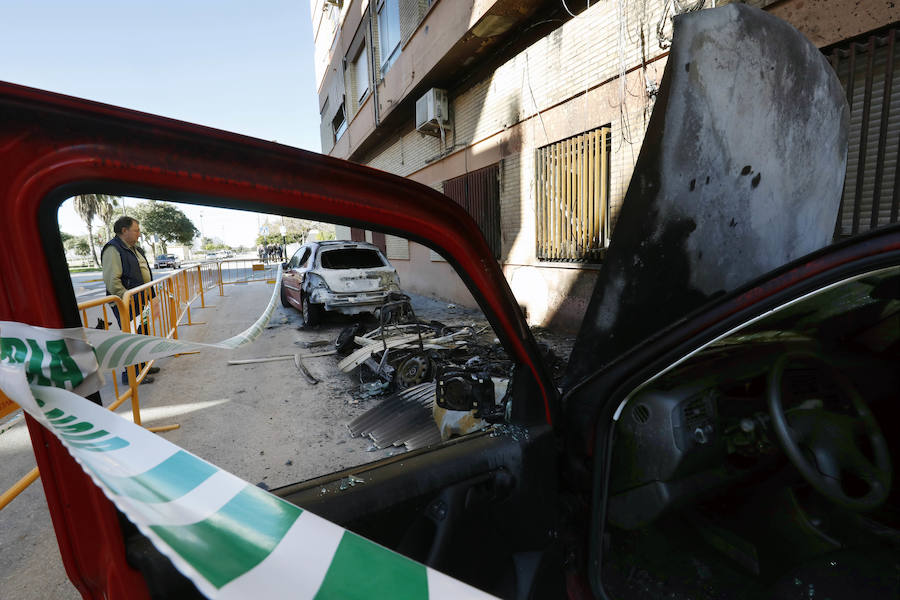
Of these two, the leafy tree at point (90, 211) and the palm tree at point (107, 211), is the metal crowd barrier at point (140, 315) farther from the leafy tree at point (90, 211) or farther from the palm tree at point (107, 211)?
the palm tree at point (107, 211)

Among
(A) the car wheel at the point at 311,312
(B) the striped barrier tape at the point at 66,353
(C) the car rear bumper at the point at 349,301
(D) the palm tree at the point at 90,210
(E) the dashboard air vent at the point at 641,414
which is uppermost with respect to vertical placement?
(D) the palm tree at the point at 90,210

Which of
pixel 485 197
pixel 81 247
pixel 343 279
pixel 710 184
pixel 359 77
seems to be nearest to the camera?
pixel 710 184

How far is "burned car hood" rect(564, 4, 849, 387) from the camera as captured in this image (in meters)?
1.81

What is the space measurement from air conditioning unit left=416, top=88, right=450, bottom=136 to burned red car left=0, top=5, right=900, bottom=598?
29.7 ft

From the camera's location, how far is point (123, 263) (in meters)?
5.28

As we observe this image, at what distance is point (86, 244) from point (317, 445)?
78.5 metres

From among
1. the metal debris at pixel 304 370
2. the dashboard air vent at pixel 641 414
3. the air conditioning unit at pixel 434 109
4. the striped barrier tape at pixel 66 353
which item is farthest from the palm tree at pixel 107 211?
the dashboard air vent at pixel 641 414

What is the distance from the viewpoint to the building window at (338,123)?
20203 mm

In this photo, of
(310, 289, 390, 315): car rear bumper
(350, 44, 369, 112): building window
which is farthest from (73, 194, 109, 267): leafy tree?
(310, 289, 390, 315): car rear bumper

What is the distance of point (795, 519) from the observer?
5.82 feet

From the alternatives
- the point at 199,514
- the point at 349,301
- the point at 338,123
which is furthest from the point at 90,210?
the point at 199,514

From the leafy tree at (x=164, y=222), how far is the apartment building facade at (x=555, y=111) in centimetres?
4384

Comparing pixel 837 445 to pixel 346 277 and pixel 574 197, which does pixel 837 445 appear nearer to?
pixel 574 197

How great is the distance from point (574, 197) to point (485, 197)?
278 centimetres
